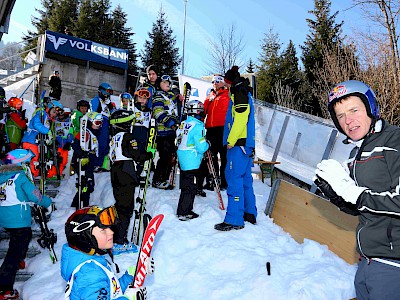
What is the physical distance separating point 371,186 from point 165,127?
215 inches

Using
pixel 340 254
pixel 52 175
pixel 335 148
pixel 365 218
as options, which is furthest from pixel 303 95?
pixel 365 218

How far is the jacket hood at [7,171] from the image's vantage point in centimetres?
483

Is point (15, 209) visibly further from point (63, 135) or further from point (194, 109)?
point (63, 135)

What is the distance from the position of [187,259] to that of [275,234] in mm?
1562

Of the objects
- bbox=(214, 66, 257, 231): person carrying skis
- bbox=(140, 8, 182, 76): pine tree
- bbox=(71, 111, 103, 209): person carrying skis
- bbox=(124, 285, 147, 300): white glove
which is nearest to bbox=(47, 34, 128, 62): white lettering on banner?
bbox=(140, 8, 182, 76): pine tree

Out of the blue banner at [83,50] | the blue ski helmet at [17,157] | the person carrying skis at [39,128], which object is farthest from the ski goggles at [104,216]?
the blue banner at [83,50]

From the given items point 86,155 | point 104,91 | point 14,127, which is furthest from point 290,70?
point 86,155

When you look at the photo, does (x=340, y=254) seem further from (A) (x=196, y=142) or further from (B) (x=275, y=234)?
(A) (x=196, y=142)

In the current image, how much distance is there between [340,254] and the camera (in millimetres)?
4719

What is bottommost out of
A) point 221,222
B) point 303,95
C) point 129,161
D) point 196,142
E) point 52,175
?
point 52,175

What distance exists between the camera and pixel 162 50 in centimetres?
3459

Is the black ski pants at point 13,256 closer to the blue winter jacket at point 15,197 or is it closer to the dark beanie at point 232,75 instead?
the blue winter jacket at point 15,197

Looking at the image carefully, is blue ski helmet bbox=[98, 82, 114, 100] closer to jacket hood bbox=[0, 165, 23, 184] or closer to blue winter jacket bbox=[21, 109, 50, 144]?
blue winter jacket bbox=[21, 109, 50, 144]

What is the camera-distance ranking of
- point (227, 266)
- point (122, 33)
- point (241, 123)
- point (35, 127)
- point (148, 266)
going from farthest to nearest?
point (122, 33) < point (35, 127) < point (241, 123) < point (227, 266) < point (148, 266)
